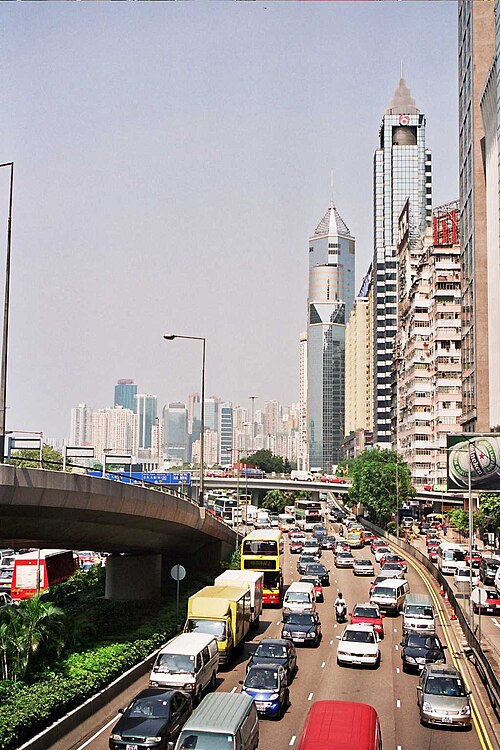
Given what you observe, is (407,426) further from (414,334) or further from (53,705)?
(53,705)

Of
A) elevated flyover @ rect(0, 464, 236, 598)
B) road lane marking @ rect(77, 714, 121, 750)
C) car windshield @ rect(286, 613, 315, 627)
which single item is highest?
elevated flyover @ rect(0, 464, 236, 598)

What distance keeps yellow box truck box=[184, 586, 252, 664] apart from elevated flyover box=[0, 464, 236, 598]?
4802mm

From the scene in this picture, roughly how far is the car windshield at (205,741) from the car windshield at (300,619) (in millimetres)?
19714

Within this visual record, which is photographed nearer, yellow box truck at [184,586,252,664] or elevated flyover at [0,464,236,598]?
elevated flyover at [0,464,236,598]

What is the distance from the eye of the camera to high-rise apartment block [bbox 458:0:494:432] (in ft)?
293

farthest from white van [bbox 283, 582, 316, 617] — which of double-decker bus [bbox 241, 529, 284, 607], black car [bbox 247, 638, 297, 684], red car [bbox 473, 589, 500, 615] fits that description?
black car [bbox 247, 638, 297, 684]

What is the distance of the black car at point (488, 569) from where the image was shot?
5838 centimetres

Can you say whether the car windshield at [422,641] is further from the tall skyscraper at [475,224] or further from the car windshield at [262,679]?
the tall skyscraper at [475,224]

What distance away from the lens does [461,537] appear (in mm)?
94562

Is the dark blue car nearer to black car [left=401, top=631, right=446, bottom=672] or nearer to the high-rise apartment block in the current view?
black car [left=401, top=631, right=446, bottom=672]

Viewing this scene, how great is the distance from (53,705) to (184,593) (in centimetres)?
2570

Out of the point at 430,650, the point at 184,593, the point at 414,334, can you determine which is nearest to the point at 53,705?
the point at 430,650

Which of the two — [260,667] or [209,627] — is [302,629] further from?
[260,667]

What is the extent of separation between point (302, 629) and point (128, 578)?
50.2 ft
